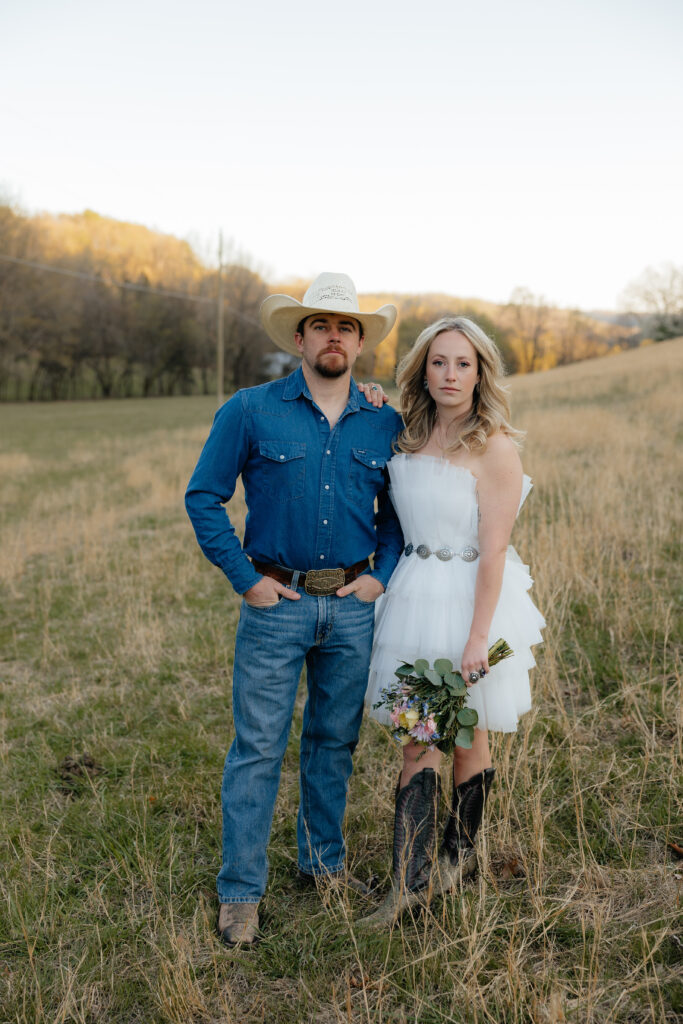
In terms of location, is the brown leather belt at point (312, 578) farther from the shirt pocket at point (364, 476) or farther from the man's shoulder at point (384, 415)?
the man's shoulder at point (384, 415)

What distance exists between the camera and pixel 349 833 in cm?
343

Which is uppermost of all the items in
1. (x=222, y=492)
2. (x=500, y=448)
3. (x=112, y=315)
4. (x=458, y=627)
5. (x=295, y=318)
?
(x=112, y=315)

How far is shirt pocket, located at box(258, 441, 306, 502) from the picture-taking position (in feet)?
9.28

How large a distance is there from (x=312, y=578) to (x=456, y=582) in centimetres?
57

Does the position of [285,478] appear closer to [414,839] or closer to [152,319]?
[414,839]

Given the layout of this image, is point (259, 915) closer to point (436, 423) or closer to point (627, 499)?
point (436, 423)

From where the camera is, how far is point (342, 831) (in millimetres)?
3396

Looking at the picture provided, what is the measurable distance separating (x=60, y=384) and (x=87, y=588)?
55.0m

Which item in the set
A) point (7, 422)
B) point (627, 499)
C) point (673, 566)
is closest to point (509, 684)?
point (673, 566)

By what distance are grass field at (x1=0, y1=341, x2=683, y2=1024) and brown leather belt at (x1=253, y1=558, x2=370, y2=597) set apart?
4.02 feet

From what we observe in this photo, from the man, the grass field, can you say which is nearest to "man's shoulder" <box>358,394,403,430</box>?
the man

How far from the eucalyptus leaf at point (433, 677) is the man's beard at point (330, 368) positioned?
1.22 m

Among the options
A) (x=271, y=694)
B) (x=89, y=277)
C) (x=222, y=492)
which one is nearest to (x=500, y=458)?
(x=222, y=492)

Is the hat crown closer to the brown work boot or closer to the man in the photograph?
the man
